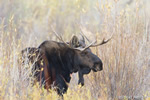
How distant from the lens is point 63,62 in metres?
6.42

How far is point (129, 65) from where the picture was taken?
6.28 m

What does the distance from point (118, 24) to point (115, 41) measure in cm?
30

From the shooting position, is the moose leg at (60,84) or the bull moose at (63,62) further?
the moose leg at (60,84)

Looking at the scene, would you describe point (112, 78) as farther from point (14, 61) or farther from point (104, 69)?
point (14, 61)

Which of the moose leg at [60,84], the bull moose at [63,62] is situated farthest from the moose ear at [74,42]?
the moose leg at [60,84]

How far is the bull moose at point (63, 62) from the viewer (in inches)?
241

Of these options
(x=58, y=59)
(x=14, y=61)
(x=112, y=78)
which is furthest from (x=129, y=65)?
(x=14, y=61)

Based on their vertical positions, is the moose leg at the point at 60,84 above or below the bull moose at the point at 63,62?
below

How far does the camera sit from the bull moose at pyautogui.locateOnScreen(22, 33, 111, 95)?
6128mm

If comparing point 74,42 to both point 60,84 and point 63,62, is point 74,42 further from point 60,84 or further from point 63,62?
point 60,84

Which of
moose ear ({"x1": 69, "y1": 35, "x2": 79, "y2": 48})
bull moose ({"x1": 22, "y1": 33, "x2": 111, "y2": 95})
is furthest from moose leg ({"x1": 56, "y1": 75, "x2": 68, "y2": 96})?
moose ear ({"x1": 69, "y1": 35, "x2": 79, "y2": 48})

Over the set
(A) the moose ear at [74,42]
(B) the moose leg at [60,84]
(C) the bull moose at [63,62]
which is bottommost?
(B) the moose leg at [60,84]

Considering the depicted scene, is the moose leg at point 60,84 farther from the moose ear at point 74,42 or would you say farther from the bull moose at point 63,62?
the moose ear at point 74,42

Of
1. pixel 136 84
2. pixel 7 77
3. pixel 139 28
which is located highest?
pixel 139 28
